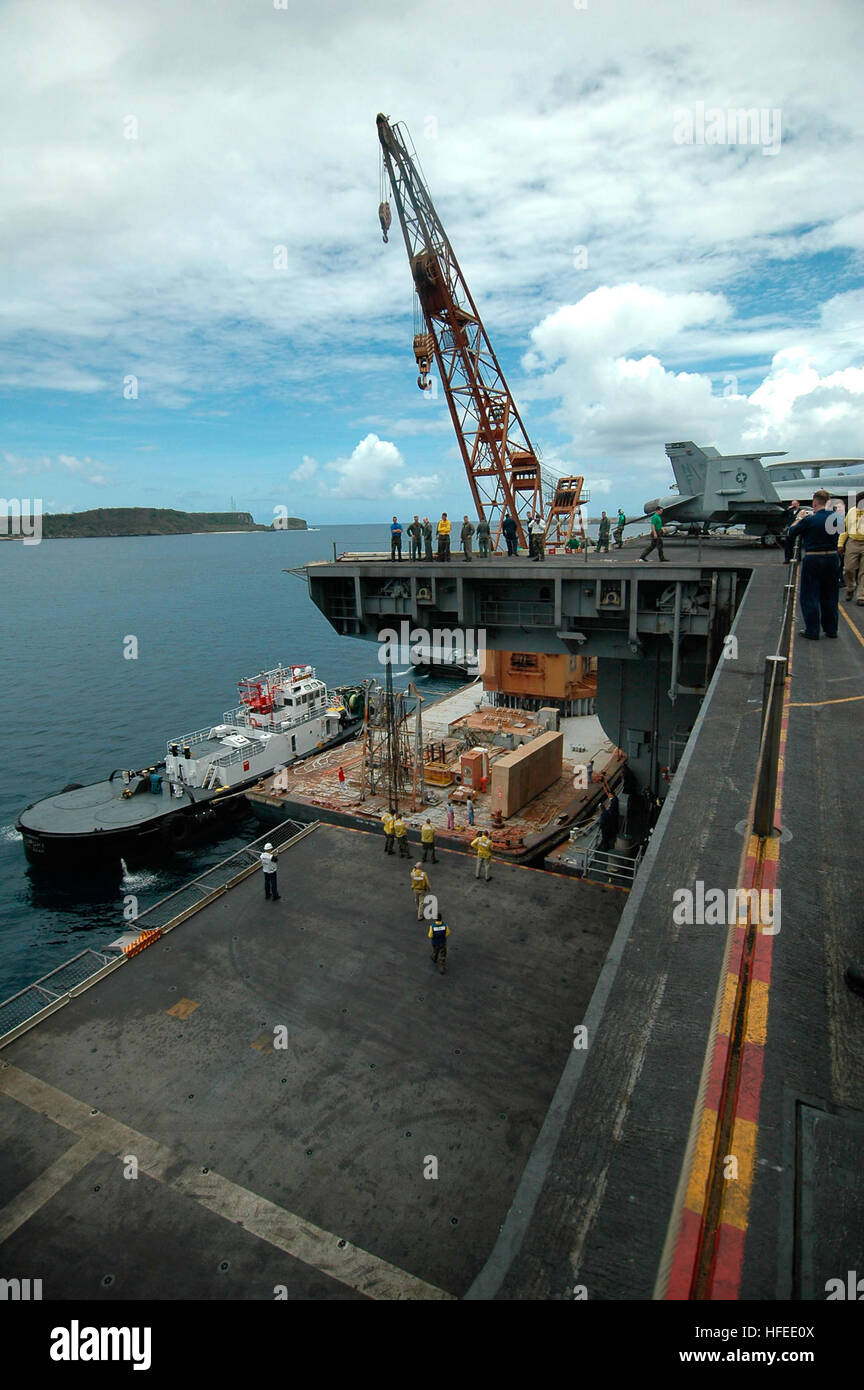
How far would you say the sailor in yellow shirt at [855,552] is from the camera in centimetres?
1431

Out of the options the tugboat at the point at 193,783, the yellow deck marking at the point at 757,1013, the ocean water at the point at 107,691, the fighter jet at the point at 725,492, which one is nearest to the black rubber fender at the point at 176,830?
the tugboat at the point at 193,783

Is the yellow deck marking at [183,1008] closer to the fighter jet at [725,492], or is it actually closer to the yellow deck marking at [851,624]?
the yellow deck marking at [851,624]

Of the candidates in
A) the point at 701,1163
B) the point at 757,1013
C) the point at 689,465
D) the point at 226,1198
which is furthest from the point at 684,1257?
the point at 689,465

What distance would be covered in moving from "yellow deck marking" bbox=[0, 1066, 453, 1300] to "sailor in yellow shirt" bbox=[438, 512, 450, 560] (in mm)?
18211

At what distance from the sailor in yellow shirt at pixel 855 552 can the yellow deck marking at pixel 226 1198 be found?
51.2 ft

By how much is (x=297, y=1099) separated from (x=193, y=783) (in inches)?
932

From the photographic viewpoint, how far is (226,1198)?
863cm

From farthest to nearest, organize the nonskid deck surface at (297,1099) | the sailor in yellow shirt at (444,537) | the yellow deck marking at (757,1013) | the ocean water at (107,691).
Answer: the ocean water at (107,691) < the sailor in yellow shirt at (444,537) < the nonskid deck surface at (297,1099) < the yellow deck marking at (757,1013)

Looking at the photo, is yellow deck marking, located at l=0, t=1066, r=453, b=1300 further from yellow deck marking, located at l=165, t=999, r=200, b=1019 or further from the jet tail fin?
the jet tail fin

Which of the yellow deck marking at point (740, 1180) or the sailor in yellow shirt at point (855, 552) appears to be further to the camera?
the sailor in yellow shirt at point (855, 552)

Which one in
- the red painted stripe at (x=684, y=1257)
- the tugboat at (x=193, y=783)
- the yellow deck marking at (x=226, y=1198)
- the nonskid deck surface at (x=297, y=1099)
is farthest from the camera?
the tugboat at (x=193, y=783)

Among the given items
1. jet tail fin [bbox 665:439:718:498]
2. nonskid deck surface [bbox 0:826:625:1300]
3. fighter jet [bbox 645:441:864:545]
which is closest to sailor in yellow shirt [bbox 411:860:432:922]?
nonskid deck surface [bbox 0:826:625:1300]

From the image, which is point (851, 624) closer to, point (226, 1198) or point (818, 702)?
point (818, 702)
